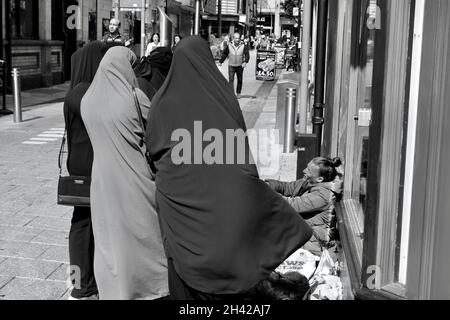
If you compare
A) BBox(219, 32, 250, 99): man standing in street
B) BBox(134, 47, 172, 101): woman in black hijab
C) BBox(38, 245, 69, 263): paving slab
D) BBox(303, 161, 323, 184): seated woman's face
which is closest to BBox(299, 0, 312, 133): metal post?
BBox(134, 47, 172, 101): woman in black hijab

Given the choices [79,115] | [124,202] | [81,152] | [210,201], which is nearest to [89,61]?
[79,115]

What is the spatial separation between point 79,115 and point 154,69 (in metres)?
1.66

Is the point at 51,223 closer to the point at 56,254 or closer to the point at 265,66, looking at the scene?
the point at 56,254

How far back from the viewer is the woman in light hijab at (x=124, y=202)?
140 inches

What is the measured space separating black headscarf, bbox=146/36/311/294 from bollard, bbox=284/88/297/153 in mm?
6993

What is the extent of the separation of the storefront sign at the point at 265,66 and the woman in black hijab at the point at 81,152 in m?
21.0

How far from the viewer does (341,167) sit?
231 inches

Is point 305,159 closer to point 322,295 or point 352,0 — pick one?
point 352,0

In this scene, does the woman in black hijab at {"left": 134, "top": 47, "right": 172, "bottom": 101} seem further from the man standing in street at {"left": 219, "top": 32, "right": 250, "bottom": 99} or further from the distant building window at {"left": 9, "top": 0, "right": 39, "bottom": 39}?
the distant building window at {"left": 9, "top": 0, "right": 39, "bottom": 39}

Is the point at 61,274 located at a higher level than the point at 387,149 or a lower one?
lower

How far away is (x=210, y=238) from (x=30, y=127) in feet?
34.1

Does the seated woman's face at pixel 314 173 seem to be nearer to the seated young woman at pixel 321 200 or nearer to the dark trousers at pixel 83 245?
the seated young woman at pixel 321 200

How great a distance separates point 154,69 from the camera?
19.5 feet
